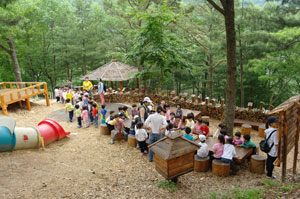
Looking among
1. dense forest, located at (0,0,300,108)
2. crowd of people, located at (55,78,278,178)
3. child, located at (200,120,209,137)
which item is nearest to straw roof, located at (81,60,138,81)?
dense forest, located at (0,0,300,108)

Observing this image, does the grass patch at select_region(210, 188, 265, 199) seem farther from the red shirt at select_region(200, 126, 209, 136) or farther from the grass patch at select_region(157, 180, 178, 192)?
the red shirt at select_region(200, 126, 209, 136)

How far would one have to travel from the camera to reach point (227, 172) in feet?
18.1

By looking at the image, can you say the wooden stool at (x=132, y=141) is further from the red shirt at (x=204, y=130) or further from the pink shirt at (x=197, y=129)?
the red shirt at (x=204, y=130)

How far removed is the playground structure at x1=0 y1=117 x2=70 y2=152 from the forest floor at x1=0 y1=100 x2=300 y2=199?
215mm

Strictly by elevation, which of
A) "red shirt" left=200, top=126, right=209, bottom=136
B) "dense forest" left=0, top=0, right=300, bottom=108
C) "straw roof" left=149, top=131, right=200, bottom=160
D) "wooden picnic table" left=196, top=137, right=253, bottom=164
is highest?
"dense forest" left=0, top=0, right=300, bottom=108

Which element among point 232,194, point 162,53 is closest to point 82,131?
point 162,53

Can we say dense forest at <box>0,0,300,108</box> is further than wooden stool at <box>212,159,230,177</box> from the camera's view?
Yes

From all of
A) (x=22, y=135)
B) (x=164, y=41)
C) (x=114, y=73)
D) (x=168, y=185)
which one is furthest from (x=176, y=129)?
(x=114, y=73)

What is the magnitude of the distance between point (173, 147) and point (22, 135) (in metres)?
5.06

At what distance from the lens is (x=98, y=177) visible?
5.55 m

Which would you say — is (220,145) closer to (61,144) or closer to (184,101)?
(61,144)

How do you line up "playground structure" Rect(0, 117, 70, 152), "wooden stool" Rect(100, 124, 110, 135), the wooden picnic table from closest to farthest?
the wooden picnic table → "playground structure" Rect(0, 117, 70, 152) → "wooden stool" Rect(100, 124, 110, 135)

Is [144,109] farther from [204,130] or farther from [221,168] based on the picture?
[221,168]

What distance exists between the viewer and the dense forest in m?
10.8
